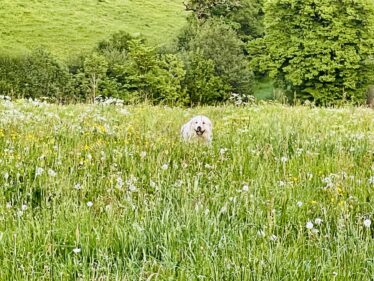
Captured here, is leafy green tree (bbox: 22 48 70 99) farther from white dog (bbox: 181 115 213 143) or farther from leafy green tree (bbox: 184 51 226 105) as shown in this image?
white dog (bbox: 181 115 213 143)

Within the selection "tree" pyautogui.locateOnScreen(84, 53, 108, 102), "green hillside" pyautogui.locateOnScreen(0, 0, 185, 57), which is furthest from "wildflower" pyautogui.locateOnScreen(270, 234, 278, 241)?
"green hillside" pyautogui.locateOnScreen(0, 0, 185, 57)

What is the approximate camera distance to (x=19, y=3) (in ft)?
244

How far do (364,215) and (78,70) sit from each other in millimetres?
59528

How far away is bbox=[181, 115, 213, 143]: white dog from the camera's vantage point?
786cm

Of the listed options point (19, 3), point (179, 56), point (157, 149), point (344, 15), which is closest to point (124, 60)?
point (179, 56)

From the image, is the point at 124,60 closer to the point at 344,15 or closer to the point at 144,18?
the point at 144,18

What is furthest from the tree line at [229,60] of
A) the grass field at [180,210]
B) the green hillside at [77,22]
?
the grass field at [180,210]

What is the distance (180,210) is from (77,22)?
74406 mm

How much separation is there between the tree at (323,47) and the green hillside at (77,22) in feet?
80.0

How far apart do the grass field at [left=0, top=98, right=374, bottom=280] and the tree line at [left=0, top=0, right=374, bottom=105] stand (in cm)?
3542

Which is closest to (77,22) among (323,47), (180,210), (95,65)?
(95,65)

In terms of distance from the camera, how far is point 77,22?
7469 cm

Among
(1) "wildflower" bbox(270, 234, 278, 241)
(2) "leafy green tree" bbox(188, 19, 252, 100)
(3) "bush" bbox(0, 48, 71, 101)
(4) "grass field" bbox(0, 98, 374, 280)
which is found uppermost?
(1) "wildflower" bbox(270, 234, 278, 241)

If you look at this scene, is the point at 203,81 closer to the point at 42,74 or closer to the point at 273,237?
the point at 42,74
